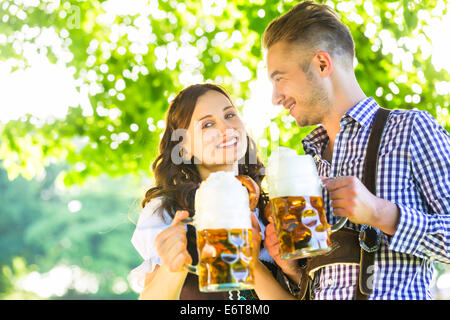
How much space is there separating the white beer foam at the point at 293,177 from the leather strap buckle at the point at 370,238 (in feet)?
0.96

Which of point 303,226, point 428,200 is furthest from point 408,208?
point 303,226

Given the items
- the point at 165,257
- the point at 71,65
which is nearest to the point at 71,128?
the point at 71,65

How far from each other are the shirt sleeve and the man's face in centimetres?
46

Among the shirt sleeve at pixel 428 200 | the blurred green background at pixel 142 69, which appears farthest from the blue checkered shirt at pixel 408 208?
the blurred green background at pixel 142 69

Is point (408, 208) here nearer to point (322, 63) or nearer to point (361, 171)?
point (361, 171)

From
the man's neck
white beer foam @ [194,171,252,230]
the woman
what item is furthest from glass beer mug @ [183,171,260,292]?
the man's neck

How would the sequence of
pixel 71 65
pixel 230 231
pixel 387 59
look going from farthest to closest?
1. pixel 71 65
2. pixel 387 59
3. pixel 230 231

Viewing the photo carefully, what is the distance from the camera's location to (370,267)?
1856mm

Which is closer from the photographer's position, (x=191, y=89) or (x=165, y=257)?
(x=165, y=257)

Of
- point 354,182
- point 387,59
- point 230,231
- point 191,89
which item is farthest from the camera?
point 387,59

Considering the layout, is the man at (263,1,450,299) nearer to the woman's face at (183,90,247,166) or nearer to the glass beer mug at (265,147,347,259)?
the glass beer mug at (265,147,347,259)

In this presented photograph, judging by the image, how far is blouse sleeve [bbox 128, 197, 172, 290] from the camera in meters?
2.18
